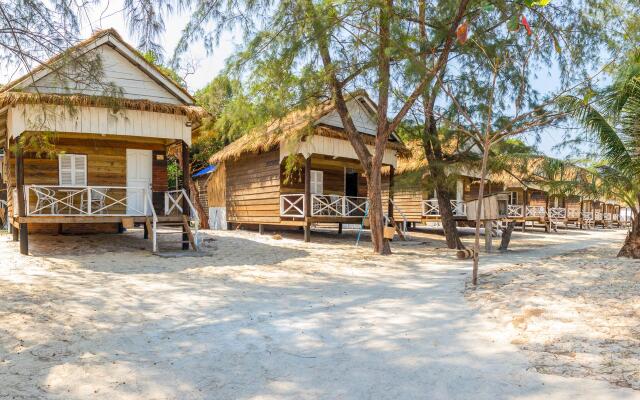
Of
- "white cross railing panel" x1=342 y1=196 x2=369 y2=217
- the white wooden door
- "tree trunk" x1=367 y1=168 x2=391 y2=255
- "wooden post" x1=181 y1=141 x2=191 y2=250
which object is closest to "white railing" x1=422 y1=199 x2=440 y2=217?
"white cross railing panel" x1=342 y1=196 x2=369 y2=217

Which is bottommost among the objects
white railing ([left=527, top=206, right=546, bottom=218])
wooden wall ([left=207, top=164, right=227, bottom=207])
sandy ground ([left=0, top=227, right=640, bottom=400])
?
sandy ground ([left=0, top=227, right=640, bottom=400])

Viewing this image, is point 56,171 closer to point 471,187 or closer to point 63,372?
point 63,372

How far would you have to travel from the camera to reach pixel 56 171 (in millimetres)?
12477

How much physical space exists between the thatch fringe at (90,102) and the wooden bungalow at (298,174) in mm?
1735

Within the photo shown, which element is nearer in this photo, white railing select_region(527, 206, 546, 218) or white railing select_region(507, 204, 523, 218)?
white railing select_region(507, 204, 523, 218)

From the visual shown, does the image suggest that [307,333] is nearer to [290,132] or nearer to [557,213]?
[290,132]

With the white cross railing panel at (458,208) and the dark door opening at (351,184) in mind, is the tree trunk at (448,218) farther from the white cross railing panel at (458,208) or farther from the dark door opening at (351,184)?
the white cross railing panel at (458,208)

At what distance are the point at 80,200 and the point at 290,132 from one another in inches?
230

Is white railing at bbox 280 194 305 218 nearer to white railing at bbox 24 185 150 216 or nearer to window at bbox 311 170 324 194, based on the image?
window at bbox 311 170 324 194

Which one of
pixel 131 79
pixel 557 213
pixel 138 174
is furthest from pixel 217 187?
pixel 557 213

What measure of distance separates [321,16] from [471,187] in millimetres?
20188

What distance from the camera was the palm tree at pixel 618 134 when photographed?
10.4 m

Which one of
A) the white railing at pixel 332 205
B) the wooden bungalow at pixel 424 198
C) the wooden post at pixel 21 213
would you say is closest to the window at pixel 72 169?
the wooden post at pixel 21 213

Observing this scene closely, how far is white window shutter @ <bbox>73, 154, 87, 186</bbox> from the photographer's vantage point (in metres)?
12.7
